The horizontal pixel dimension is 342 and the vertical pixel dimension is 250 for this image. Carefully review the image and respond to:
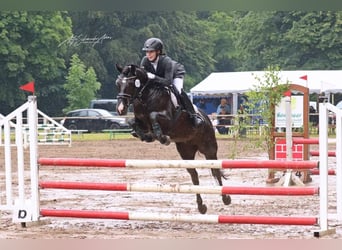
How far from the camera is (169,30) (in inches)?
1704

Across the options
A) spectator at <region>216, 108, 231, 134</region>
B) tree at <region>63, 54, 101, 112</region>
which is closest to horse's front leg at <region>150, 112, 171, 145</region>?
spectator at <region>216, 108, 231, 134</region>

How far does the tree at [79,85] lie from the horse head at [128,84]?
28.0 meters

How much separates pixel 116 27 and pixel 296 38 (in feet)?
30.2

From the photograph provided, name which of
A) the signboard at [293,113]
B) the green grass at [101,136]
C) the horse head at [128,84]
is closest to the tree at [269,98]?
the signboard at [293,113]

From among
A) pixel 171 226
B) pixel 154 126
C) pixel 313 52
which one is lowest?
pixel 171 226

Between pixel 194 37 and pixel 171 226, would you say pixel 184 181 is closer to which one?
pixel 171 226

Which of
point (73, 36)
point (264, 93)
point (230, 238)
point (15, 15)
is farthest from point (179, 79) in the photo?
point (73, 36)

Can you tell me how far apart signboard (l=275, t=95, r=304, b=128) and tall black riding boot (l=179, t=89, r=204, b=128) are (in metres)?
3.07

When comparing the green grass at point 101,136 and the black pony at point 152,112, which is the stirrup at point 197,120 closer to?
the black pony at point 152,112

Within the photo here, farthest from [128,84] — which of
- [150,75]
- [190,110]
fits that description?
[190,110]

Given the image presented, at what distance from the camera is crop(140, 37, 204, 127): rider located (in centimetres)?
734

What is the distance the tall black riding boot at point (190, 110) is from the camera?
7.76 meters

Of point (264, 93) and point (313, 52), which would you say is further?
point (313, 52)

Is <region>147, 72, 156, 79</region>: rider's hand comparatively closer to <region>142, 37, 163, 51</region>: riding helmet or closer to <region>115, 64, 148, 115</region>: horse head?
<region>115, 64, 148, 115</region>: horse head
